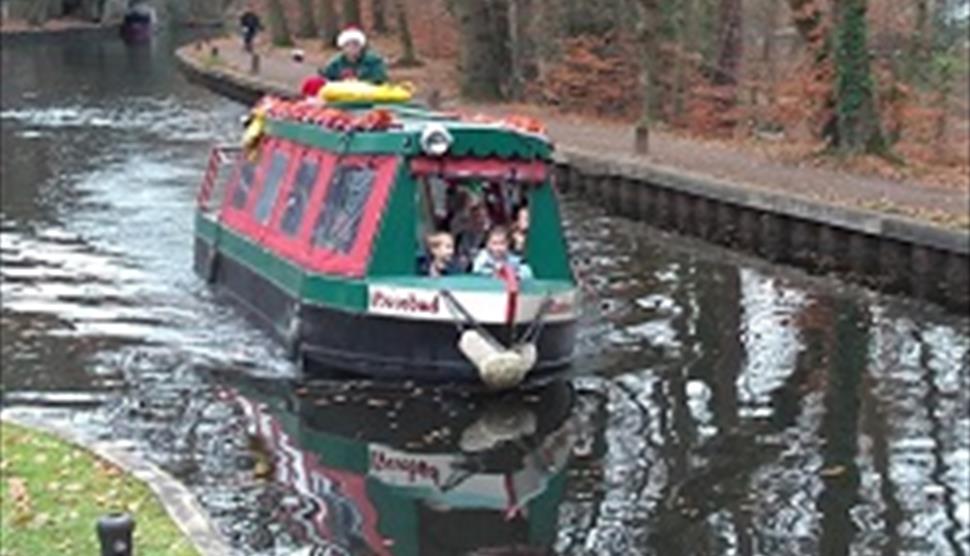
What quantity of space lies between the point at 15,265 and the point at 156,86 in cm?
2884

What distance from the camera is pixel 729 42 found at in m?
29.3

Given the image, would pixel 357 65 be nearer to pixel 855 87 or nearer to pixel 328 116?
pixel 328 116

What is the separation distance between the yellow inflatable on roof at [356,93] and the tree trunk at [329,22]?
91.2 ft

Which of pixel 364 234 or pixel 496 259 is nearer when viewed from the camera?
pixel 496 259

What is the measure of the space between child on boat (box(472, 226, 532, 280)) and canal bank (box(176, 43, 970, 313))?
5.48 metres

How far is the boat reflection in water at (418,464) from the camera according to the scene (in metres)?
10.4

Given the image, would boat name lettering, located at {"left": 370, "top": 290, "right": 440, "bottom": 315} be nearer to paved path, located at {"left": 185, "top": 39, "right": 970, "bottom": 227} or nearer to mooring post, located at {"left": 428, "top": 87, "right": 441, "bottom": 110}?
paved path, located at {"left": 185, "top": 39, "right": 970, "bottom": 227}

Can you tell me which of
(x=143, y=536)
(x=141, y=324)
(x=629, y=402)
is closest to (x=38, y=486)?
(x=143, y=536)

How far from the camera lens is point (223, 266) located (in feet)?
59.5

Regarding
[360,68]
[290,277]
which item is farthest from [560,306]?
[360,68]

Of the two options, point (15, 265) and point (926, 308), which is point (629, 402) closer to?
point (926, 308)

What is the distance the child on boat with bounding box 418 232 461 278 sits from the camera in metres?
14.1

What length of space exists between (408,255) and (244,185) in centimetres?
446

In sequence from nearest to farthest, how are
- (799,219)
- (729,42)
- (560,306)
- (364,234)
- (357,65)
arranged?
1. (560,306)
2. (364,234)
3. (357,65)
4. (799,219)
5. (729,42)
